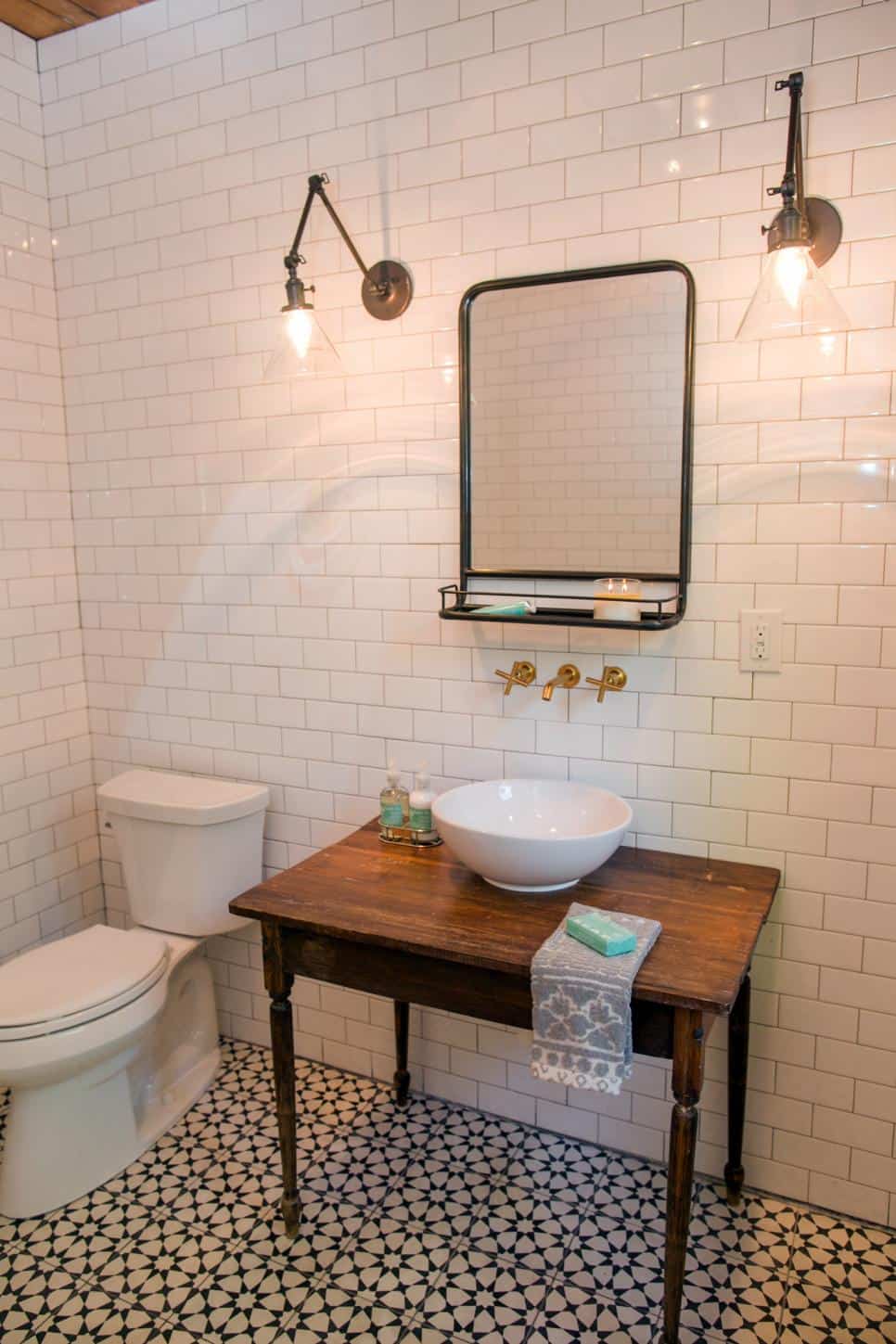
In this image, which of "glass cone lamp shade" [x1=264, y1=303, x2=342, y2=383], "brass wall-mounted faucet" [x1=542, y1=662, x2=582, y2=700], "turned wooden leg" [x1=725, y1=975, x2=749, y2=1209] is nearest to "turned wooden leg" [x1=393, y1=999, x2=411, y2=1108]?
"turned wooden leg" [x1=725, y1=975, x2=749, y2=1209]

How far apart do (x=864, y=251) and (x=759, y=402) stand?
319 mm

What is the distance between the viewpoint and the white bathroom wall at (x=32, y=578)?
2584 millimetres

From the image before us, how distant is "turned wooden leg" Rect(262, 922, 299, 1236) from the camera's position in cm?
185

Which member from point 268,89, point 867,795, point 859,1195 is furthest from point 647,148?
point 859,1195

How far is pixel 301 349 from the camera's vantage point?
203cm

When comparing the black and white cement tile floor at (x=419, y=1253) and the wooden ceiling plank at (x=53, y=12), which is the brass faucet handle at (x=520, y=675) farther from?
the wooden ceiling plank at (x=53, y=12)

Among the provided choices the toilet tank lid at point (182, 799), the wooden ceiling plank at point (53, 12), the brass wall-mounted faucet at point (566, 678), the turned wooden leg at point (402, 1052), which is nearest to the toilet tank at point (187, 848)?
the toilet tank lid at point (182, 799)

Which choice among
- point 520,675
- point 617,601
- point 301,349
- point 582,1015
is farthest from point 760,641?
point 301,349

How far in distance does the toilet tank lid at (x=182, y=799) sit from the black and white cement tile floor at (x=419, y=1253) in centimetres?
80

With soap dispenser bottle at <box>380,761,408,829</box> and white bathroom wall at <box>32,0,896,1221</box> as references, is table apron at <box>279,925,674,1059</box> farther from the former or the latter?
white bathroom wall at <box>32,0,896,1221</box>

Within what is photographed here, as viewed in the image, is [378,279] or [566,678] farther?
[378,279]

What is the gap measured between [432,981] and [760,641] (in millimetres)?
957

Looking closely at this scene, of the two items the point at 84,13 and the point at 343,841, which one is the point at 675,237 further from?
the point at 84,13

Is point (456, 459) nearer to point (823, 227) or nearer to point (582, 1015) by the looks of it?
point (823, 227)
